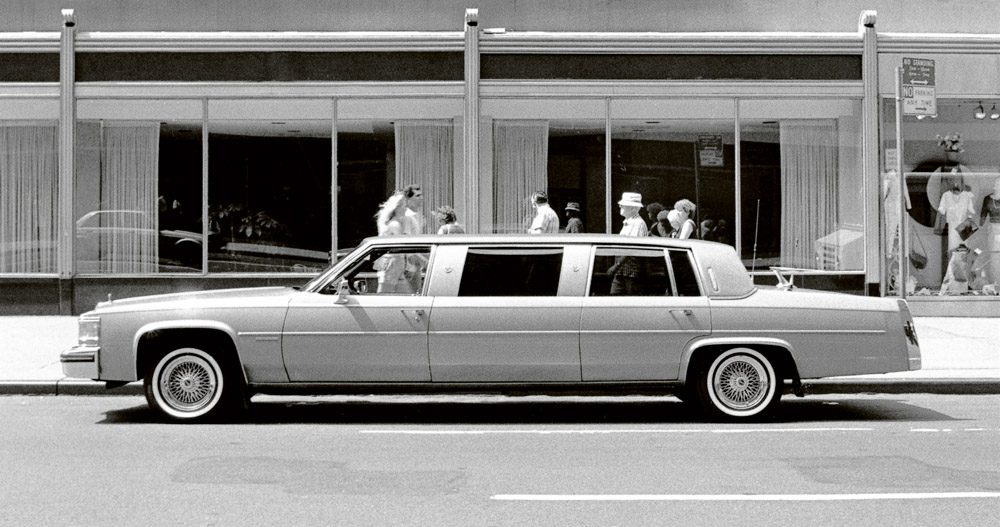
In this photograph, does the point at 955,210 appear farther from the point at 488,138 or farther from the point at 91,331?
the point at 91,331

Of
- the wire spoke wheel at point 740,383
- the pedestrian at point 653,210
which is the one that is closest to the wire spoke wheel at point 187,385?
the wire spoke wheel at point 740,383

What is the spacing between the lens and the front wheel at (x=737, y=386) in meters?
9.59

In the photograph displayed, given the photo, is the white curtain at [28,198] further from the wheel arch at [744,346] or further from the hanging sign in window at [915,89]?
the hanging sign in window at [915,89]

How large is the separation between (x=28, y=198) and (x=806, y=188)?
11.0m

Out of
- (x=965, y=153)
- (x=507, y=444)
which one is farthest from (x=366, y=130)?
(x=507, y=444)

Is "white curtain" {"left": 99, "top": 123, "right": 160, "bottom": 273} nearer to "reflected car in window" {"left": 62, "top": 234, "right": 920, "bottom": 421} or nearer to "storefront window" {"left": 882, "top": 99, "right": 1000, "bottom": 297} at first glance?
"reflected car in window" {"left": 62, "top": 234, "right": 920, "bottom": 421}

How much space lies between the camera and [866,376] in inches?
472

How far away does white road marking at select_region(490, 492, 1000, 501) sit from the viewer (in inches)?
260

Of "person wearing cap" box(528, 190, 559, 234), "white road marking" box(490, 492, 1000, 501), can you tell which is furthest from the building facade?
"white road marking" box(490, 492, 1000, 501)

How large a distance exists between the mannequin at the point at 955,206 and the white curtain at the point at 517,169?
5.82 meters

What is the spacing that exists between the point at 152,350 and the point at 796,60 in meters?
11.4

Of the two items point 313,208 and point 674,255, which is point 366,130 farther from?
point 674,255

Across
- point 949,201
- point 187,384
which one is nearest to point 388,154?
point 949,201

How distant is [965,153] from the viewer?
1834 cm
